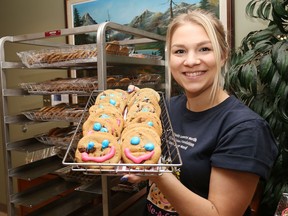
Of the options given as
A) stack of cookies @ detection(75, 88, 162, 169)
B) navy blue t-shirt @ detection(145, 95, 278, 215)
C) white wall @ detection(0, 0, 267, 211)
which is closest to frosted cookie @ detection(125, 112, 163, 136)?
stack of cookies @ detection(75, 88, 162, 169)

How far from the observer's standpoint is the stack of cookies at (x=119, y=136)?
0.70 m

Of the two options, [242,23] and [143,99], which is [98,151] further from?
[242,23]

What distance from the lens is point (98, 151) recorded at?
2.33 feet

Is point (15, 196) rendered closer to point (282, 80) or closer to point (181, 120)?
point (181, 120)

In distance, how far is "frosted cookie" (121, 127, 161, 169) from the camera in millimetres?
691

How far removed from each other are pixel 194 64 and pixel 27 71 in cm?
270

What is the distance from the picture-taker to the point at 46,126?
3102 mm

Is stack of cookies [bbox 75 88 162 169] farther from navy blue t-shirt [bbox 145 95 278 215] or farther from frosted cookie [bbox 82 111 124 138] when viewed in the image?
navy blue t-shirt [bbox 145 95 278 215]

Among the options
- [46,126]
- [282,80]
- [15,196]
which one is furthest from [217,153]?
[46,126]

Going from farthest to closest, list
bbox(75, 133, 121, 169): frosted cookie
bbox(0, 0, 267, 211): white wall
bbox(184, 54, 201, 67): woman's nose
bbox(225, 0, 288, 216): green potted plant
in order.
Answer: bbox(0, 0, 267, 211): white wall, bbox(225, 0, 288, 216): green potted plant, bbox(184, 54, 201, 67): woman's nose, bbox(75, 133, 121, 169): frosted cookie

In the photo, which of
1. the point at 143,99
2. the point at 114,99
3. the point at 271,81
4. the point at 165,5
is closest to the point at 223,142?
the point at 143,99

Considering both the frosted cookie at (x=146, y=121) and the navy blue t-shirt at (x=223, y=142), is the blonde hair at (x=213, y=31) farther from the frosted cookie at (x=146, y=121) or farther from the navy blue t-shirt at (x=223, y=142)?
the frosted cookie at (x=146, y=121)

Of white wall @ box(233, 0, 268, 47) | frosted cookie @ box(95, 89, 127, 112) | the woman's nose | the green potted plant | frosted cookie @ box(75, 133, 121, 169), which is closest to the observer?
frosted cookie @ box(75, 133, 121, 169)

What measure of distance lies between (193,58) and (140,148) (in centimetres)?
38
